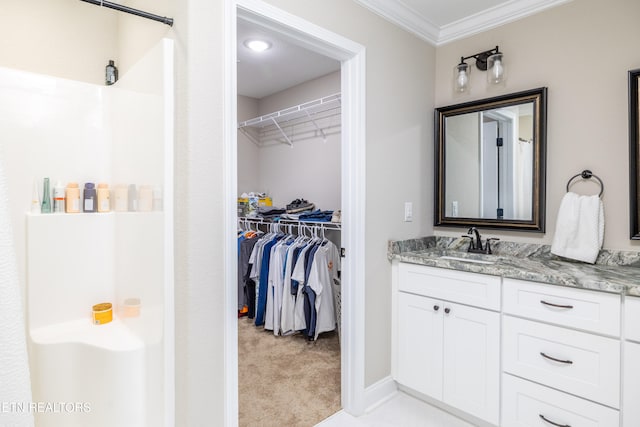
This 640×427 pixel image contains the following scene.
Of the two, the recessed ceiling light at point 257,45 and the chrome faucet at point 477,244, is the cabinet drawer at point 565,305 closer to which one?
the chrome faucet at point 477,244

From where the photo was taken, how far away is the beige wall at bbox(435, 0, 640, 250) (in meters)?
1.89

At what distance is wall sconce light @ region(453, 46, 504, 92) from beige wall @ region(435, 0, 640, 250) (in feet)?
0.26

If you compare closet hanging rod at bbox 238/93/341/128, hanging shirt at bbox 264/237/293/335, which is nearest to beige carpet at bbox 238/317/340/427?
hanging shirt at bbox 264/237/293/335

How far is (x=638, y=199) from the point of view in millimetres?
1826

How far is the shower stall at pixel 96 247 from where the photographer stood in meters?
1.46

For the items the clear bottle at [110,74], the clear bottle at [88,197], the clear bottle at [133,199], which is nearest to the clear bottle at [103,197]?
the clear bottle at [88,197]

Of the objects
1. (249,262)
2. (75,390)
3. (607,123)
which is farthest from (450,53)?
(75,390)

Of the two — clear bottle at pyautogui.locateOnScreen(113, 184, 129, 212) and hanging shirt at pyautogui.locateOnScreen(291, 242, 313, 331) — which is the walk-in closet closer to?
hanging shirt at pyautogui.locateOnScreen(291, 242, 313, 331)

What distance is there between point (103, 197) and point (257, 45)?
1.77 meters

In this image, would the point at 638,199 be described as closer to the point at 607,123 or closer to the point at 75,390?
the point at 607,123

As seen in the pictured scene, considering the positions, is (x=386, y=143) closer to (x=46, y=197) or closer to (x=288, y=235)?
(x=288, y=235)

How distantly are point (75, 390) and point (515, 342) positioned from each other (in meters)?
2.11

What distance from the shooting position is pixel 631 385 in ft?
4.80

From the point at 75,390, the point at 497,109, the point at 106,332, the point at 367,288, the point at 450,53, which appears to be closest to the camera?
the point at 75,390
